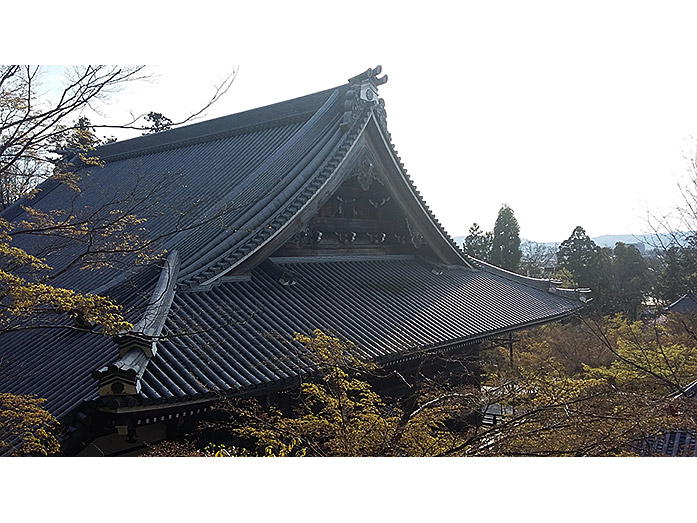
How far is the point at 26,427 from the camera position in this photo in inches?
114

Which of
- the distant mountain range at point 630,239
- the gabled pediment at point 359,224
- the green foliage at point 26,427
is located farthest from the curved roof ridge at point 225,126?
the green foliage at point 26,427

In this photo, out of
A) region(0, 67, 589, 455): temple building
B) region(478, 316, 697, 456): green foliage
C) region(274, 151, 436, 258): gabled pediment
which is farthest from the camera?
region(274, 151, 436, 258): gabled pediment

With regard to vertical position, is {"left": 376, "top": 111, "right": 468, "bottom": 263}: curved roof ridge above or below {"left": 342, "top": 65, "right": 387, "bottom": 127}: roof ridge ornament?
below

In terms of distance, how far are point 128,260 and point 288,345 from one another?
5.75ft

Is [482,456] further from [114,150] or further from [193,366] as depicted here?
[114,150]

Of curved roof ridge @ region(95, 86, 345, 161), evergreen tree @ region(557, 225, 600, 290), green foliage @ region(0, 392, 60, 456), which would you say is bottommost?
green foliage @ region(0, 392, 60, 456)

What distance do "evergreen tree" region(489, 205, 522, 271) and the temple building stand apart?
0.33m

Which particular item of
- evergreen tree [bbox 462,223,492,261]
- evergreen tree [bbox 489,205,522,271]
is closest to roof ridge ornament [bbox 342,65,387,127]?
evergreen tree [bbox 489,205,522,271]

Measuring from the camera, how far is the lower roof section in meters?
3.28

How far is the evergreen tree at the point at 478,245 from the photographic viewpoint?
7.32 m

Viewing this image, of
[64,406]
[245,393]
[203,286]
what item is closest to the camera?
[64,406]

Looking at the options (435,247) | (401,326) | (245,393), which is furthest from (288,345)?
(435,247)

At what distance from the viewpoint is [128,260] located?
4.61 m

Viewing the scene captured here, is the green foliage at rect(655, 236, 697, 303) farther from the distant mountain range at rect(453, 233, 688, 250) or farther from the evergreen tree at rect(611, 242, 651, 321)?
the evergreen tree at rect(611, 242, 651, 321)
